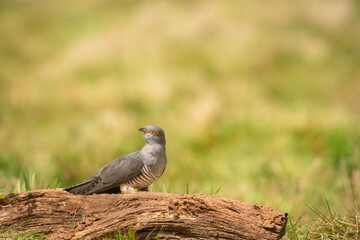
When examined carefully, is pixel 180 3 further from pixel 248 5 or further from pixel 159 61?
pixel 159 61

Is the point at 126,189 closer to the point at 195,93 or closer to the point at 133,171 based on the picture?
the point at 133,171

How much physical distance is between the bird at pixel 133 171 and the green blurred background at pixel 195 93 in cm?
64

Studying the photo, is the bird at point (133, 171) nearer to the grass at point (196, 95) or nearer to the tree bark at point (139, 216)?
the tree bark at point (139, 216)

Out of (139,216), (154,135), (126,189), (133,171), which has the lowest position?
(139,216)

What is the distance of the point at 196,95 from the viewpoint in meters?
11.7

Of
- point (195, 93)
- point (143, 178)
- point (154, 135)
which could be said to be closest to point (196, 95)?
point (195, 93)

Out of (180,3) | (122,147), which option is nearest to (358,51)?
(180,3)

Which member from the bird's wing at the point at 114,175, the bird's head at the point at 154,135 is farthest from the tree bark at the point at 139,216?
the bird's head at the point at 154,135

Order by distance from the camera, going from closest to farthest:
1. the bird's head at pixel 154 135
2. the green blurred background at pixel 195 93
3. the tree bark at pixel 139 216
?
the tree bark at pixel 139 216, the bird's head at pixel 154 135, the green blurred background at pixel 195 93

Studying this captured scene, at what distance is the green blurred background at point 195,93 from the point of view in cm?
833

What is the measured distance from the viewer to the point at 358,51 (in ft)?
52.1

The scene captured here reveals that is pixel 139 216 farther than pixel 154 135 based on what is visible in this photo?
No

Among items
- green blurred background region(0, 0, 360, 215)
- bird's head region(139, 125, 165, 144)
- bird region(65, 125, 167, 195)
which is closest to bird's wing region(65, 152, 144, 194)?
bird region(65, 125, 167, 195)

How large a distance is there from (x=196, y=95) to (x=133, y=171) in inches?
306
